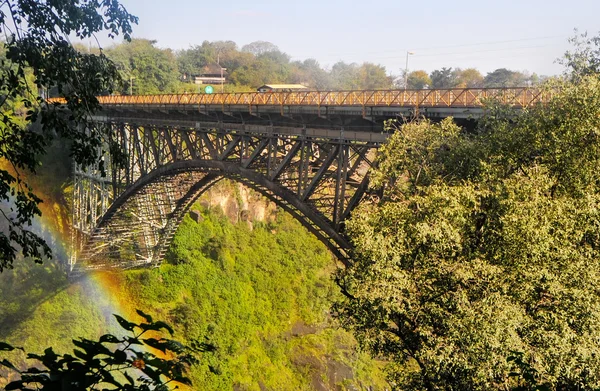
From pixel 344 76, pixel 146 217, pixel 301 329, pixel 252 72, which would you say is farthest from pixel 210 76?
pixel 301 329

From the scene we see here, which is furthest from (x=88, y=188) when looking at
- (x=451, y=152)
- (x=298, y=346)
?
(x=451, y=152)

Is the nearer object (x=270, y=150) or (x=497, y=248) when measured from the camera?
(x=497, y=248)

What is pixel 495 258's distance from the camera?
9.53 meters

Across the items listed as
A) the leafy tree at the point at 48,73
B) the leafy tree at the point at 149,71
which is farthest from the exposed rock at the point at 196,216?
the leafy tree at the point at 48,73

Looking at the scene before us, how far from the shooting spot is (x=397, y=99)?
15453 mm

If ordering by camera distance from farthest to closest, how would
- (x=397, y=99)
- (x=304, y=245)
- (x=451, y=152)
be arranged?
(x=304, y=245), (x=397, y=99), (x=451, y=152)

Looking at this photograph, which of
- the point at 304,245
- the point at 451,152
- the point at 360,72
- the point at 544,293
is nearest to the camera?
the point at 544,293

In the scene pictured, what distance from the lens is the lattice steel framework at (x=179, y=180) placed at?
57.7 ft

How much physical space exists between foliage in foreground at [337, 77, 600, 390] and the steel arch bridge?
1460 millimetres

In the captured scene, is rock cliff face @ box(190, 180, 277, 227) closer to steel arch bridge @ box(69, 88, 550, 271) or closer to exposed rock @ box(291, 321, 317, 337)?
steel arch bridge @ box(69, 88, 550, 271)

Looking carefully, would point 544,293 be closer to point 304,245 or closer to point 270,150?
point 270,150

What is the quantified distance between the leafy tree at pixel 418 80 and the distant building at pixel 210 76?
23786mm

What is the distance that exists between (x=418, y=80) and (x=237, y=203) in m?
40.1

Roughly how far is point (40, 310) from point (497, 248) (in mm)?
30215
